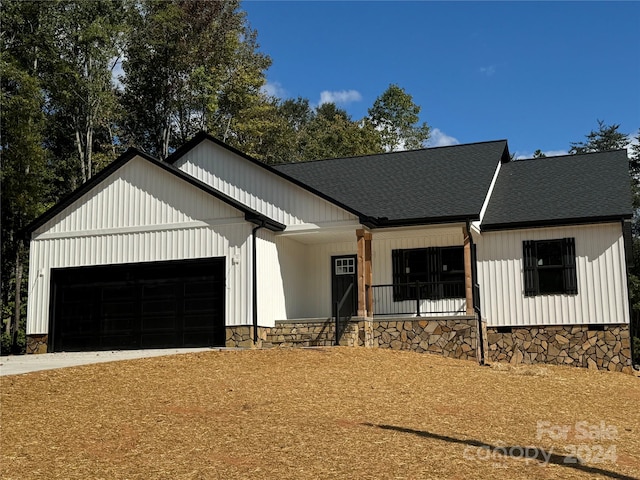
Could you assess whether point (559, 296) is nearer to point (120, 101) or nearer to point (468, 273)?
point (468, 273)

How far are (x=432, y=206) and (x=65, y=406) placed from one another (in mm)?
11545

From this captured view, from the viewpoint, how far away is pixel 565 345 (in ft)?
60.2

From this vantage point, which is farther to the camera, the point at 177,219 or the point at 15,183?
the point at 15,183

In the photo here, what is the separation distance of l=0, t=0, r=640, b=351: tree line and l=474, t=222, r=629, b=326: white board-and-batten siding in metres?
16.7

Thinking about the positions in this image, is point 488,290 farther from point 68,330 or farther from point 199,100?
point 199,100

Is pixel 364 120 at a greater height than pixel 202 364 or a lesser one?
greater

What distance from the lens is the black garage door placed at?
59.2ft

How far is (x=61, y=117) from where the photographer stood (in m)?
→ 34.9

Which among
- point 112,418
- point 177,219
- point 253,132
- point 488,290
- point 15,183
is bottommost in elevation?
point 112,418

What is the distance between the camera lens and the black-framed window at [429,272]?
1942 cm

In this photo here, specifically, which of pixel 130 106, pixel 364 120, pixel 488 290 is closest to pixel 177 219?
pixel 488 290

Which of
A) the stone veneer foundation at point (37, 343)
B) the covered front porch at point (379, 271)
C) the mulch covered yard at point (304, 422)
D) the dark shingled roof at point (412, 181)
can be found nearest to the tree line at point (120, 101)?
the stone veneer foundation at point (37, 343)

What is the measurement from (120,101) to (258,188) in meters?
21.1

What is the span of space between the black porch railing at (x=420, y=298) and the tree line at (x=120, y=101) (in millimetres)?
13926
